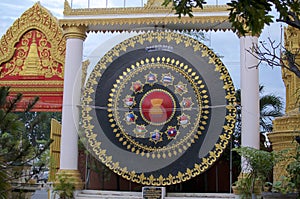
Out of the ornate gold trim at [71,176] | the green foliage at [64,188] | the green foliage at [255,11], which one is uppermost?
the green foliage at [255,11]

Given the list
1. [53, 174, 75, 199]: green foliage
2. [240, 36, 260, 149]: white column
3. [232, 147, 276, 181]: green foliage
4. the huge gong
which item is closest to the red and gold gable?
the huge gong

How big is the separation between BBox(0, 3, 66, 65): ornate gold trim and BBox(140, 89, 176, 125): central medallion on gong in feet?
5.41

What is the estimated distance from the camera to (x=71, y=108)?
804 cm

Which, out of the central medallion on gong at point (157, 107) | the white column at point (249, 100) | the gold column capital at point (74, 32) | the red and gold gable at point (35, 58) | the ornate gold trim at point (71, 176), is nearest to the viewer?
the white column at point (249, 100)

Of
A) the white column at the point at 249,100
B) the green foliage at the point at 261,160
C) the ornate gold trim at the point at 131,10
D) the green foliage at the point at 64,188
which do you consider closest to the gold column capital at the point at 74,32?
the ornate gold trim at the point at 131,10

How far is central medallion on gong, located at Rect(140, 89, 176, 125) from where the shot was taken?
25.4ft

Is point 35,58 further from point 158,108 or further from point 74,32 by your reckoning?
point 158,108

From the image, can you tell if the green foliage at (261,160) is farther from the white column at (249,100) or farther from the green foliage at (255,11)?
A: the green foliage at (255,11)

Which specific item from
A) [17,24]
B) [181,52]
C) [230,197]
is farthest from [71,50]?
[230,197]

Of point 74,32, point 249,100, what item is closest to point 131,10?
point 74,32

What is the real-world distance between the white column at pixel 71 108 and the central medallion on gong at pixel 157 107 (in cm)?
107

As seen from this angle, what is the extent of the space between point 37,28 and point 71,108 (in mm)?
1569

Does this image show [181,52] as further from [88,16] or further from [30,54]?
[30,54]

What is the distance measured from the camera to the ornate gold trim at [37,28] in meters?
8.49
